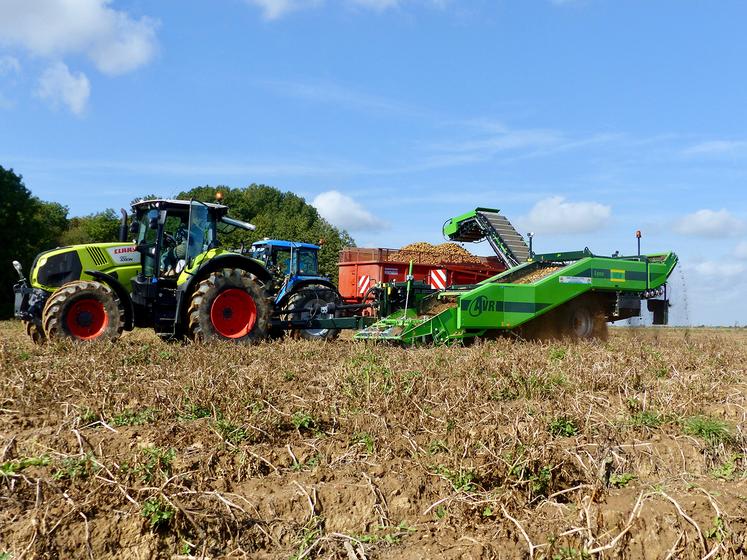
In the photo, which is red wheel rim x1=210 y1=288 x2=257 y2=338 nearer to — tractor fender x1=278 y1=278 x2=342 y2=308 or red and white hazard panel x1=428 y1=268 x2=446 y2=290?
tractor fender x1=278 y1=278 x2=342 y2=308

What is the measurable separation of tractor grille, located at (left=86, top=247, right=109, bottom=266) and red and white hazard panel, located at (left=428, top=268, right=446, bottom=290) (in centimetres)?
771

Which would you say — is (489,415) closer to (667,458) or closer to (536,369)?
(667,458)

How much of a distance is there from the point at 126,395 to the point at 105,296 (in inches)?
164

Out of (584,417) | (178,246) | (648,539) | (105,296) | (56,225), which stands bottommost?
(648,539)

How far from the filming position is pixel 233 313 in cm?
916

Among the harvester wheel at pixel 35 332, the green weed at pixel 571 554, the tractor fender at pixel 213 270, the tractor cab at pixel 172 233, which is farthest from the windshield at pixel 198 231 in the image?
the green weed at pixel 571 554

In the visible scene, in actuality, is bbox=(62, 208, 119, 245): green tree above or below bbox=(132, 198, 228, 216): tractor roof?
above

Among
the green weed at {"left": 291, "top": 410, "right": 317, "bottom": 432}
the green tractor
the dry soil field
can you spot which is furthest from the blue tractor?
the green weed at {"left": 291, "top": 410, "right": 317, "bottom": 432}

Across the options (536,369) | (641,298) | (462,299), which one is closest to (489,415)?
(536,369)

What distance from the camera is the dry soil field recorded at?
304cm

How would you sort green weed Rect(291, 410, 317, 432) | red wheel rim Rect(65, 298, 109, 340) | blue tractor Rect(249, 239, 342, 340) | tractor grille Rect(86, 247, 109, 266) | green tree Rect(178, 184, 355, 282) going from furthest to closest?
green tree Rect(178, 184, 355, 282) → blue tractor Rect(249, 239, 342, 340) → tractor grille Rect(86, 247, 109, 266) → red wheel rim Rect(65, 298, 109, 340) → green weed Rect(291, 410, 317, 432)

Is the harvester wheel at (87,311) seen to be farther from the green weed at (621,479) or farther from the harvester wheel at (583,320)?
the harvester wheel at (583,320)

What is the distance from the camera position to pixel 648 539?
3.21 meters

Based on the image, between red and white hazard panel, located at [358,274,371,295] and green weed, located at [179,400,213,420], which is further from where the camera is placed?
red and white hazard panel, located at [358,274,371,295]
